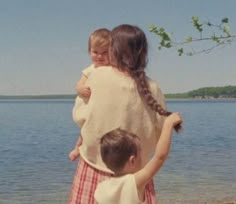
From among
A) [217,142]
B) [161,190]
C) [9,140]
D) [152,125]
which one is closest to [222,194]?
[161,190]

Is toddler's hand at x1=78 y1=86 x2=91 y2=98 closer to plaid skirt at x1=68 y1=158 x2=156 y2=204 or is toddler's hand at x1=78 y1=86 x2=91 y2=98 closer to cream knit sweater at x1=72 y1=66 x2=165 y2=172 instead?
cream knit sweater at x1=72 y1=66 x2=165 y2=172

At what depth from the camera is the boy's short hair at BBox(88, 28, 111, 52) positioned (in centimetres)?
327

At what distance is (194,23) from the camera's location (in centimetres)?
563

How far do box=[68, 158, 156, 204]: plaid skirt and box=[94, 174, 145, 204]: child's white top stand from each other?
0.32 m

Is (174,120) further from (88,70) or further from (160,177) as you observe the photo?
(160,177)

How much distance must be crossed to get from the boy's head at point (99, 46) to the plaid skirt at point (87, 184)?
1.88 ft

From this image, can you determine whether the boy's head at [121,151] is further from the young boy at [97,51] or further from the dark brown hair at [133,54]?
the young boy at [97,51]

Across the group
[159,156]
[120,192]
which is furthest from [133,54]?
[120,192]

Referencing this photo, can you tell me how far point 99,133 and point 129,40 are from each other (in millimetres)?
522

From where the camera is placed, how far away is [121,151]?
109 inches

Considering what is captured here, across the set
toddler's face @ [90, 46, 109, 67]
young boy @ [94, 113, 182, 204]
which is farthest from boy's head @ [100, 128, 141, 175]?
toddler's face @ [90, 46, 109, 67]

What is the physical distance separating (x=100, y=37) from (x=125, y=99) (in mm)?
414

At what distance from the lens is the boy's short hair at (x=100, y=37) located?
10.7ft

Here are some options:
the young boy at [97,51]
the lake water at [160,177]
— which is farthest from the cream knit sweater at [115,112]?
the lake water at [160,177]
